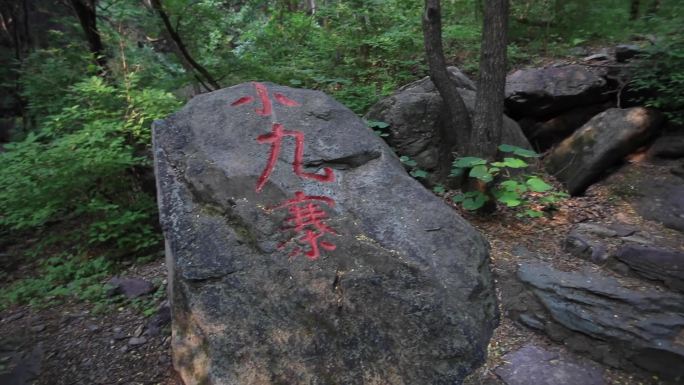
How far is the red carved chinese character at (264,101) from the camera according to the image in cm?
369

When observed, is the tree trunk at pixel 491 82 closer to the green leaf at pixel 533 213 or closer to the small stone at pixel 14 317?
the green leaf at pixel 533 213

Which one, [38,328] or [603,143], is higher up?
[603,143]

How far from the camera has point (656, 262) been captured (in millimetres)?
3426

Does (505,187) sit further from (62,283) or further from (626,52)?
(62,283)

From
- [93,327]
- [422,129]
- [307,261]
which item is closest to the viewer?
[307,261]

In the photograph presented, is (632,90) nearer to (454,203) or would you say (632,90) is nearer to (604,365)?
(454,203)

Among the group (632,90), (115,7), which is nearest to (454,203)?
(632,90)

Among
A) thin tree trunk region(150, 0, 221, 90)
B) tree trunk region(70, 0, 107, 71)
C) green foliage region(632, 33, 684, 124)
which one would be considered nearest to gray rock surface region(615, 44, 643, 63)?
green foliage region(632, 33, 684, 124)

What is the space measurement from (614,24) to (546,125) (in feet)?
8.73

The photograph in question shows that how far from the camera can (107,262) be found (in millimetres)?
4535

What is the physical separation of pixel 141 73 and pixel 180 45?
71 centimetres

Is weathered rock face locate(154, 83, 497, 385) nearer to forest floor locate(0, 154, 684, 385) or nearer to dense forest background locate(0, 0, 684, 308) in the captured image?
forest floor locate(0, 154, 684, 385)

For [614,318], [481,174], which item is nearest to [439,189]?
[481,174]

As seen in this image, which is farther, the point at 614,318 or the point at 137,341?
the point at 137,341
